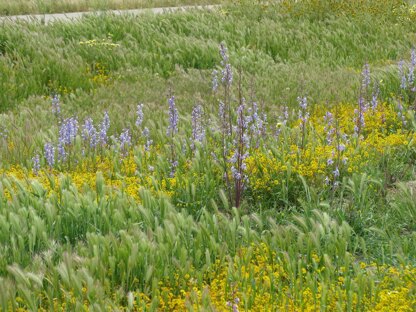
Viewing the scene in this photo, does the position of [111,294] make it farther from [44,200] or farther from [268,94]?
[268,94]

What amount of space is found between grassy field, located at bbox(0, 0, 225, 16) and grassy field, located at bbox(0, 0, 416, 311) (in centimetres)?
627

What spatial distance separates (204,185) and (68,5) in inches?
550

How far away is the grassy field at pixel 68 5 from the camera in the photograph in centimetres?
1781

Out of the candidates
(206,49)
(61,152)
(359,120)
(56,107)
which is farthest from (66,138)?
(206,49)

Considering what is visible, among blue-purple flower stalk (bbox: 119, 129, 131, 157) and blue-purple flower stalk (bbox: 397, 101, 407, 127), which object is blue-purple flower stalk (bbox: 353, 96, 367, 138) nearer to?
blue-purple flower stalk (bbox: 397, 101, 407, 127)

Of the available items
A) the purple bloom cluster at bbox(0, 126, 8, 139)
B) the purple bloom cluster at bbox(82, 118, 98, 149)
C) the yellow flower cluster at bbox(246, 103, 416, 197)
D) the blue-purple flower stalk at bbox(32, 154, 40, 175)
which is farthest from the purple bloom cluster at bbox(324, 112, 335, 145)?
the purple bloom cluster at bbox(0, 126, 8, 139)

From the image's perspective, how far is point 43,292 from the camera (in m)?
3.90

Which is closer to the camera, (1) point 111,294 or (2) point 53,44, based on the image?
(1) point 111,294

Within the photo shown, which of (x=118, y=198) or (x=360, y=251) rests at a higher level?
(x=118, y=198)

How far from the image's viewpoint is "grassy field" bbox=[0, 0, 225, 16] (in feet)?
58.4

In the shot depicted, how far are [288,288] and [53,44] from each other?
8.99 metres

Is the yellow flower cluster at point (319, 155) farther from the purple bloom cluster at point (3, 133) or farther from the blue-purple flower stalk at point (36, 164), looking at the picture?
the purple bloom cluster at point (3, 133)

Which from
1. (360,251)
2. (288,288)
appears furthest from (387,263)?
(288,288)

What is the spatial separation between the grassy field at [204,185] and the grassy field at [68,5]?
6267mm
